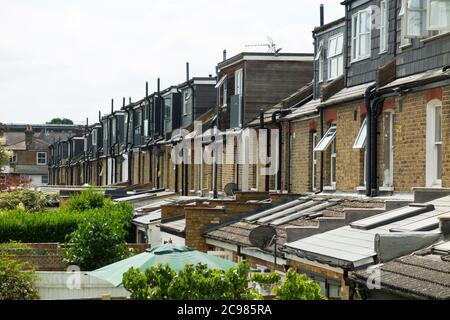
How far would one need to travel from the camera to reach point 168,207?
1420 inches

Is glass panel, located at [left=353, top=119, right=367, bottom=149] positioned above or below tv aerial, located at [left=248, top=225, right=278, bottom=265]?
above

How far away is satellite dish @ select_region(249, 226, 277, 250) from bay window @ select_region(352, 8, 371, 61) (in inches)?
239

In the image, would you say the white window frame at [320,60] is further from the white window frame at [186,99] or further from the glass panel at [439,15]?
the white window frame at [186,99]

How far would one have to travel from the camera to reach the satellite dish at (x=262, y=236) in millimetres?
23797

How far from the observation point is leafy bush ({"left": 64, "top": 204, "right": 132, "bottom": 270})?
31688mm

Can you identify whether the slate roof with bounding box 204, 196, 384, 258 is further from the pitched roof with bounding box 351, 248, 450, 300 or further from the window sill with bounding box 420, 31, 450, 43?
the pitched roof with bounding box 351, 248, 450, 300

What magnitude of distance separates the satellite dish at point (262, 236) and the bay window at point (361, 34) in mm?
6069

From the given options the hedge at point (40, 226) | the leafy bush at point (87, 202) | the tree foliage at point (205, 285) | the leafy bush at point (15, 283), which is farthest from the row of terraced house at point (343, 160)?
the leafy bush at point (15, 283)

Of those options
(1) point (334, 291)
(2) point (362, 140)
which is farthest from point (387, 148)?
(1) point (334, 291)

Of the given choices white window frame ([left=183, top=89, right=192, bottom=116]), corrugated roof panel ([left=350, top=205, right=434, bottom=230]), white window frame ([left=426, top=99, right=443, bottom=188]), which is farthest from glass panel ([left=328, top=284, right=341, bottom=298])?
white window frame ([left=183, top=89, right=192, bottom=116])

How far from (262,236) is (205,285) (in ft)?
30.2

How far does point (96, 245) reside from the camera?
104 ft

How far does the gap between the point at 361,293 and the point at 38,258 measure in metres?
16.5
